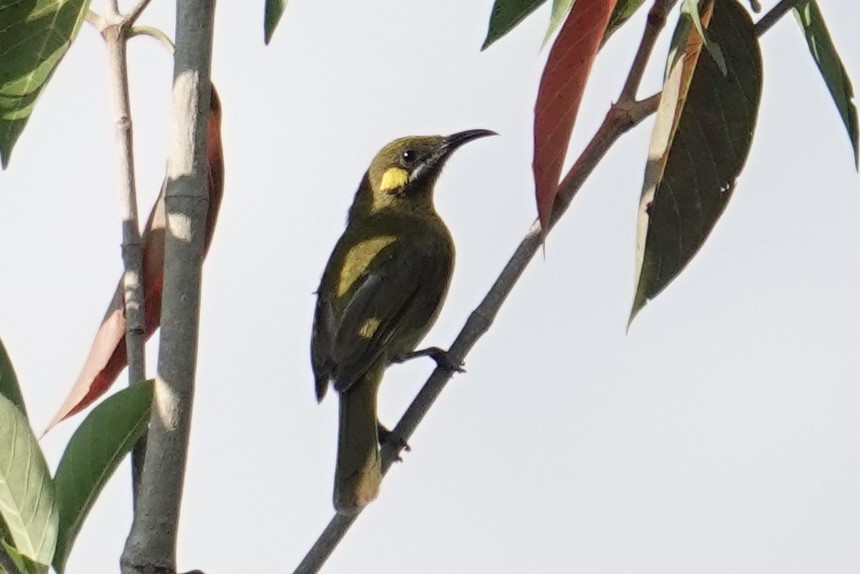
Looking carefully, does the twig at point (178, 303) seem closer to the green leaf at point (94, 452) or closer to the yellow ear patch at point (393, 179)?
the green leaf at point (94, 452)

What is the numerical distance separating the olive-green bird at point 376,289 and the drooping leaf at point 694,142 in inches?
66.5

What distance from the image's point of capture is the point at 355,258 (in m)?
6.05

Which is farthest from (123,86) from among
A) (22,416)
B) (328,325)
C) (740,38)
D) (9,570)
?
(328,325)

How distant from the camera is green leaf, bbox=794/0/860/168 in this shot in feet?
8.16

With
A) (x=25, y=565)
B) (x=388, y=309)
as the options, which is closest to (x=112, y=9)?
(x=25, y=565)

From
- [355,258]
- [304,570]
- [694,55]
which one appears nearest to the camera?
[304,570]

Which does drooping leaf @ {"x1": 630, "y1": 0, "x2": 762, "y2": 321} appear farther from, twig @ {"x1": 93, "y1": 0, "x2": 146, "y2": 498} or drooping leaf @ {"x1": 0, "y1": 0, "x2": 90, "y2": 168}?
drooping leaf @ {"x1": 0, "y1": 0, "x2": 90, "y2": 168}

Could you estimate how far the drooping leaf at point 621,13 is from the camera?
2746 mm

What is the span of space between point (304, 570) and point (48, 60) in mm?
1135

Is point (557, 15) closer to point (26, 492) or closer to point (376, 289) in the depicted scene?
point (26, 492)

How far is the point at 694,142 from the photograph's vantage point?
2.57m

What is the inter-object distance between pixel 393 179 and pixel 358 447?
8.30 ft

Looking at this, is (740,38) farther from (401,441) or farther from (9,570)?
(9,570)

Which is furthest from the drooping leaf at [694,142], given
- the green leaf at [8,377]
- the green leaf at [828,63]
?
the green leaf at [8,377]
